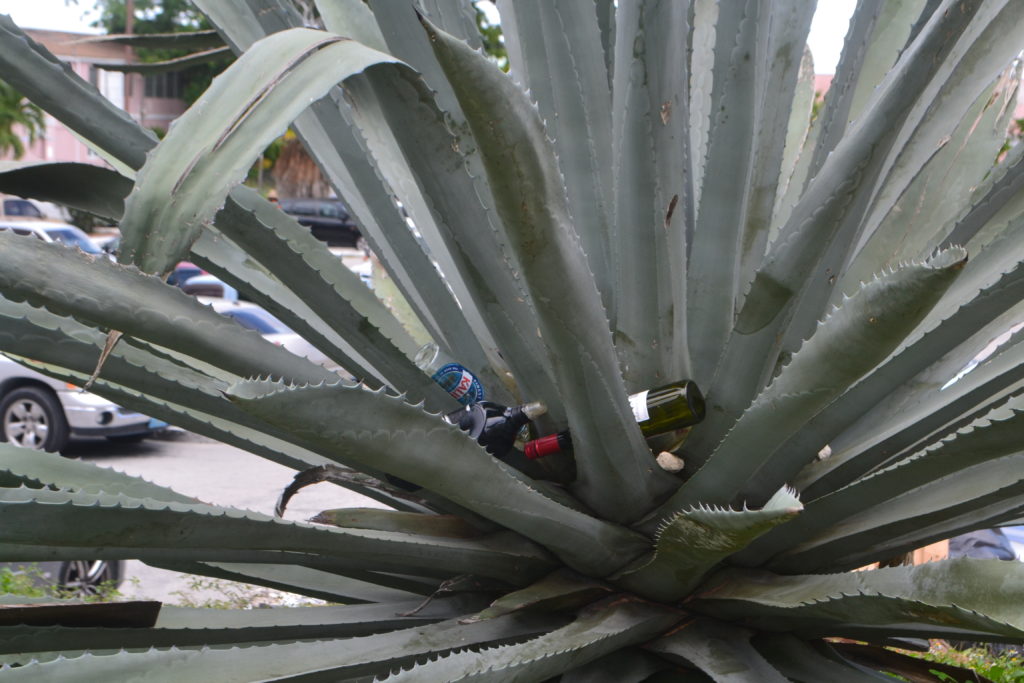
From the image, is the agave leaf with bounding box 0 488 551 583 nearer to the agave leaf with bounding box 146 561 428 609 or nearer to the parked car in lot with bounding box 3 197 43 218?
the agave leaf with bounding box 146 561 428 609

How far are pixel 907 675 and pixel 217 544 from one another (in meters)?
1.40

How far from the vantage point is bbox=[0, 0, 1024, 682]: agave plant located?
144 cm

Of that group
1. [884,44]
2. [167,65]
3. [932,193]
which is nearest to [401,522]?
[932,193]

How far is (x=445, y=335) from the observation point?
2.12 m

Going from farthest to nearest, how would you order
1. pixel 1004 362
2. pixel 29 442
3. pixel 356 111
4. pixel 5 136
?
pixel 5 136 → pixel 29 442 → pixel 356 111 → pixel 1004 362

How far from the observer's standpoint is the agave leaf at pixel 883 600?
4.56 feet

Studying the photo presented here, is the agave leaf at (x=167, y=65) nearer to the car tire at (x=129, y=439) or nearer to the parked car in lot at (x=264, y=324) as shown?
the parked car in lot at (x=264, y=324)

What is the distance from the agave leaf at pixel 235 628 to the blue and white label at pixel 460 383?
1.29ft

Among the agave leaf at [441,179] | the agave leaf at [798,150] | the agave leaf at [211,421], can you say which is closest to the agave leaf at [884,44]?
the agave leaf at [798,150]

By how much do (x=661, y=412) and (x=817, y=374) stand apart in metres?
0.45

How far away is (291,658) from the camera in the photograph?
164 cm


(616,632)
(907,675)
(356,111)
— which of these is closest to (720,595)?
(616,632)

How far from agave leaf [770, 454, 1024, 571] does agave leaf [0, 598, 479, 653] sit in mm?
681

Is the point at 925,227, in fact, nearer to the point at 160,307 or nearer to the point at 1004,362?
the point at 1004,362
